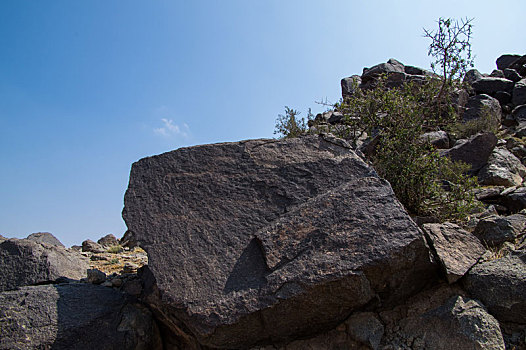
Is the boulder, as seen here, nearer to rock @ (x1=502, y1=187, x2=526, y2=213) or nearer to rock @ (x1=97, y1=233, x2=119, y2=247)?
rock @ (x1=502, y1=187, x2=526, y2=213)

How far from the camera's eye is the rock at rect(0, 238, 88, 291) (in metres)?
3.68

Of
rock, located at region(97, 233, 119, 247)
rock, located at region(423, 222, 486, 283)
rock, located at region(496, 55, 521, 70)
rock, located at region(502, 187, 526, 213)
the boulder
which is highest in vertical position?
rock, located at region(496, 55, 521, 70)

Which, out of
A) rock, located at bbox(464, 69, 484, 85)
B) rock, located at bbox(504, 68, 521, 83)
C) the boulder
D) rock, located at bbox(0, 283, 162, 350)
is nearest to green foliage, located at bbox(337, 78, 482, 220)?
rock, located at bbox(0, 283, 162, 350)

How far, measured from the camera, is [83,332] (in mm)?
3053

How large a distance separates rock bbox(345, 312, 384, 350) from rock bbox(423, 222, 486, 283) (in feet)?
2.42

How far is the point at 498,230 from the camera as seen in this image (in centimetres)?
367

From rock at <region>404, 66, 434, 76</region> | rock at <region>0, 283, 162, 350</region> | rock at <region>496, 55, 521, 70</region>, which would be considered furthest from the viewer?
rock at <region>496, 55, 521, 70</region>

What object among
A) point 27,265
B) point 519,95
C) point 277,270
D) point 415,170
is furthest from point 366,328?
point 519,95

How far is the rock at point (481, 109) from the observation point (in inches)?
400

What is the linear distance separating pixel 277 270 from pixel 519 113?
10978 mm

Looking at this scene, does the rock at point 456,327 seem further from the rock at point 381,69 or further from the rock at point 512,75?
the rock at point 512,75

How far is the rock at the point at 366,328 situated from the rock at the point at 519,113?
1002 cm

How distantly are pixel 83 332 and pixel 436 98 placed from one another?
642cm

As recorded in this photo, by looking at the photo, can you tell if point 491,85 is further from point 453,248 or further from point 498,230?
point 453,248
